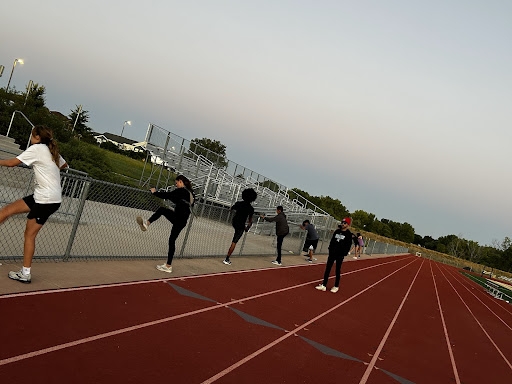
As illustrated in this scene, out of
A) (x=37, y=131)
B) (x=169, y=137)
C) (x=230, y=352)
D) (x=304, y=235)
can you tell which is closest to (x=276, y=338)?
(x=230, y=352)

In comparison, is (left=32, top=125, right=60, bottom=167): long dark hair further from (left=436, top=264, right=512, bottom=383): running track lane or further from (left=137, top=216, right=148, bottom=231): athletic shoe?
(left=436, top=264, right=512, bottom=383): running track lane

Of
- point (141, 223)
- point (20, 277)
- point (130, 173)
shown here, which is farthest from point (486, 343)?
point (130, 173)

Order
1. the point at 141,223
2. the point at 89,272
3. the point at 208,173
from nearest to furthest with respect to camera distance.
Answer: the point at 89,272
the point at 141,223
the point at 208,173

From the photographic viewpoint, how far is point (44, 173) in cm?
472

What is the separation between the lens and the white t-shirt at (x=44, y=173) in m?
4.63

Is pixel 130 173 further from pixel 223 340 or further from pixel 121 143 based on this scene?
pixel 121 143

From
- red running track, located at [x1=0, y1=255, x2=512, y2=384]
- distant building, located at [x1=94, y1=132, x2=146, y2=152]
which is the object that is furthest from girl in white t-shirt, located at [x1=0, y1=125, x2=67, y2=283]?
distant building, located at [x1=94, y1=132, x2=146, y2=152]

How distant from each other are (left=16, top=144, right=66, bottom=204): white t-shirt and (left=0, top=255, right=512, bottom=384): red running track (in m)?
1.19

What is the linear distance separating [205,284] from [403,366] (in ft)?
12.2

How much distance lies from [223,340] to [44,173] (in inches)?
116

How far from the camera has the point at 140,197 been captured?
814 cm

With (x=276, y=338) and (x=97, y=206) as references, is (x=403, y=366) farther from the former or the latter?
(x=97, y=206)

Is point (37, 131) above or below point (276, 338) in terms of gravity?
above

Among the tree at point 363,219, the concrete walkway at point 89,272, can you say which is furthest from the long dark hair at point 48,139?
the tree at point 363,219
